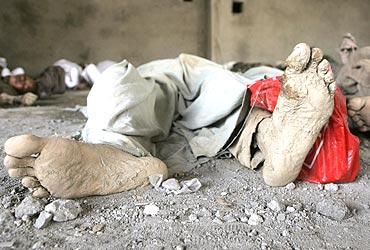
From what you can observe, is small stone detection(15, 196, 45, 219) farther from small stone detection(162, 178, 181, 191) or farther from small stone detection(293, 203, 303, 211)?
small stone detection(293, 203, 303, 211)

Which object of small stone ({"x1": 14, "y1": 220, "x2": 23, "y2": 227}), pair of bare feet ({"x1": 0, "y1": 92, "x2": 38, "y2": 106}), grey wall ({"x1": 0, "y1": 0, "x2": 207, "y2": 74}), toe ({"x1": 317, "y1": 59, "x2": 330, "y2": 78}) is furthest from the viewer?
grey wall ({"x1": 0, "y1": 0, "x2": 207, "y2": 74})

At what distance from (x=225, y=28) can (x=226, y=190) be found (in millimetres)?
3877

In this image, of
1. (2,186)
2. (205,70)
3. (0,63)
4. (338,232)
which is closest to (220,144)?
(205,70)

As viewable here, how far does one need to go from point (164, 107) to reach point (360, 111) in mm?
887

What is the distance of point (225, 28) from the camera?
5.03 m

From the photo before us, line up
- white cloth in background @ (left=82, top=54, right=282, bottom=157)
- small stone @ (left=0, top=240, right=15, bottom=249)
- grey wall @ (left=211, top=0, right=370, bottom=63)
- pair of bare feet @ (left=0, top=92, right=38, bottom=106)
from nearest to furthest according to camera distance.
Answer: small stone @ (left=0, top=240, right=15, bottom=249) < white cloth in background @ (left=82, top=54, right=282, bottom=157) < pair of bare feet @ (left=0, top=92, right=38, bottom=106) < grey wall @ (left=211, top=0, right=370, bottom=63)

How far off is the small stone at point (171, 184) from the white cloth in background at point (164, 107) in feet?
0.49

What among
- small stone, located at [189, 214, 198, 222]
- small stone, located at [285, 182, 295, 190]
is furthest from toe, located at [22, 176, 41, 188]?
small stone, located at [285, 182, 295, 190]

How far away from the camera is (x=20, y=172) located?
120cm

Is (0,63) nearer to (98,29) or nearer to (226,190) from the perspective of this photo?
(98,29)

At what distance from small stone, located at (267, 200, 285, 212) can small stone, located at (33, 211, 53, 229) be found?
2.15 ft

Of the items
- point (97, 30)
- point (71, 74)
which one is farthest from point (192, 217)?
point (97, 30)

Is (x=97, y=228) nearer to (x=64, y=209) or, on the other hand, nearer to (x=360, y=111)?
(x=64, y=209)

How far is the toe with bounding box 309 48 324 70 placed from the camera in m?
1.24
